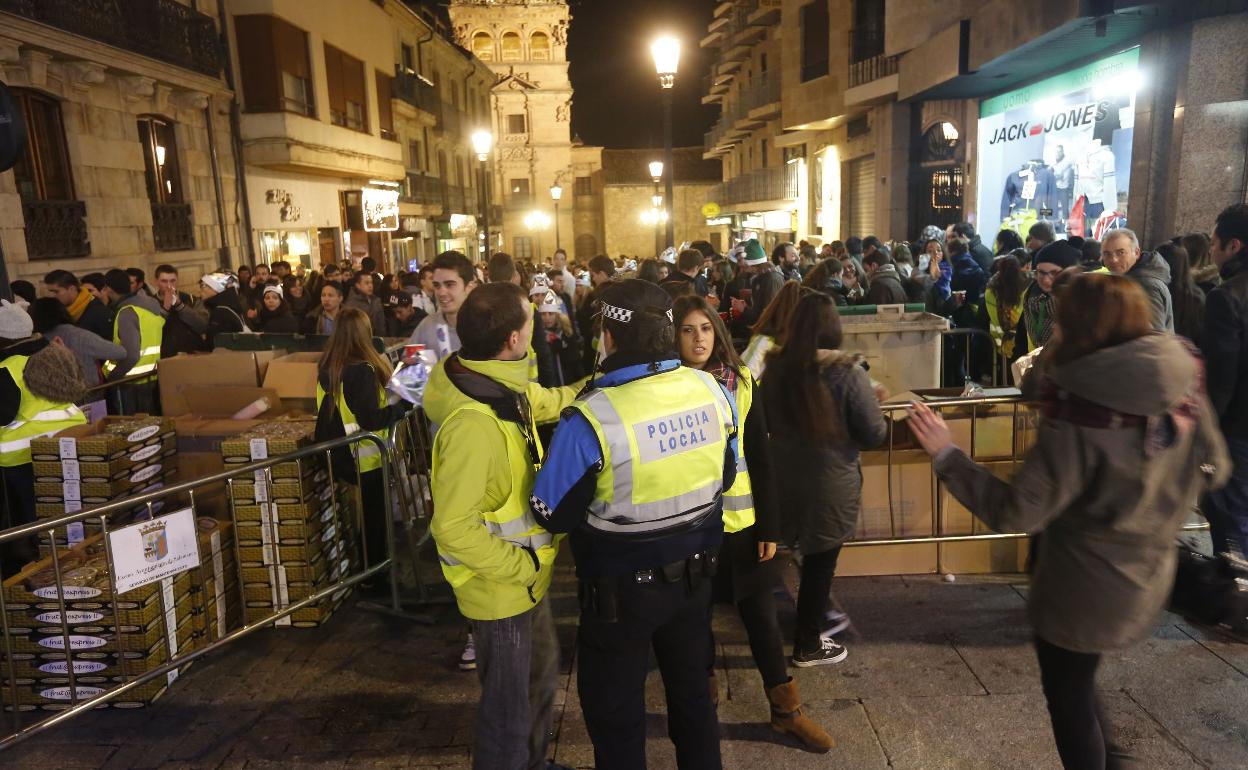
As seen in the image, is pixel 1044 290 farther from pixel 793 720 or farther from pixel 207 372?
pixel 207 372

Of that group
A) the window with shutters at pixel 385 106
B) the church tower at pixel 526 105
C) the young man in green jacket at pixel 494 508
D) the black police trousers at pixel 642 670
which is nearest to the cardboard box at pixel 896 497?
the black police trousers at pixel 642 670

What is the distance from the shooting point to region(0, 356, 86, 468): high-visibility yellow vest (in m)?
4.95

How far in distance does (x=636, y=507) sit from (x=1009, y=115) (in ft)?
50.6

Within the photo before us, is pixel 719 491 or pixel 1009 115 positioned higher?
pixel 1009 115

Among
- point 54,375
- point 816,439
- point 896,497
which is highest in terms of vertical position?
point 54,375

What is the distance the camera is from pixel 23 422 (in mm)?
5023

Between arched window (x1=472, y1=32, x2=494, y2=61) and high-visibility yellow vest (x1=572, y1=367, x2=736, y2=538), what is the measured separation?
59.2m

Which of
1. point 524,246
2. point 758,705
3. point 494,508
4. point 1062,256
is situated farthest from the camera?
point 524,246

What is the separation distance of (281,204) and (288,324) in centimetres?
1003

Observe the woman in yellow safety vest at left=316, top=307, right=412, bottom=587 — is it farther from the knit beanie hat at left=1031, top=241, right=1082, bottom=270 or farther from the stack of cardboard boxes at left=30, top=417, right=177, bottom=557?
the knit beanie hat at left=1031, top=241, right=1082, bottom=270

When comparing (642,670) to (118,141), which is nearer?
(642,670)

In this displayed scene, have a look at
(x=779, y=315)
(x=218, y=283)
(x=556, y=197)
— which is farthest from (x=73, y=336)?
(x=556, y=197)

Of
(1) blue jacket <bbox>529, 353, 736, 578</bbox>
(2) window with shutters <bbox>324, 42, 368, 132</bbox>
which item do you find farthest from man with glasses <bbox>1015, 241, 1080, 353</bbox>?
(2) window with shutters <bbox>324, 42, 368, 132</bbox>

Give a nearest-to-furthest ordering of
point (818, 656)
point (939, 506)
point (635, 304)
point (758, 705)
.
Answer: point (635, 304) < point (758, 705) < point (818, 656) < point (939, 506)
